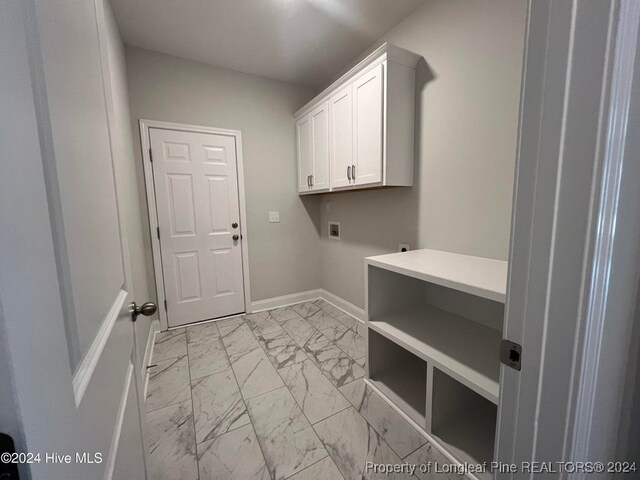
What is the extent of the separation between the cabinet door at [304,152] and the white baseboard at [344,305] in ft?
4.41

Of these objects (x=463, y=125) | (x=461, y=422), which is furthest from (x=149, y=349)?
(x=463, y=125)

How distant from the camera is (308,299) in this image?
11.1ft

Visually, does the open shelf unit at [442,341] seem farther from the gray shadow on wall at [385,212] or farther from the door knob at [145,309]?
the door knob at [145,309]

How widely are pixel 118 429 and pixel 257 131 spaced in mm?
2832

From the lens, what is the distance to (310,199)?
3258mm

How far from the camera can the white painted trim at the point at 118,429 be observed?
49cm

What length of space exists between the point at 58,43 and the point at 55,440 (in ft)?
1.89

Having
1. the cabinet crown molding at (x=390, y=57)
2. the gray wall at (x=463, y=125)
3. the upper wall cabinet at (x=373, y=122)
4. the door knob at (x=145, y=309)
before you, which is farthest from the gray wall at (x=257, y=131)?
the door knob at (x=145, y=309)

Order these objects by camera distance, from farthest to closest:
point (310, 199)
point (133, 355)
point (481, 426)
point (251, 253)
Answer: point (310, 199), point (251, 253), point (481, 426), point (133, 355)

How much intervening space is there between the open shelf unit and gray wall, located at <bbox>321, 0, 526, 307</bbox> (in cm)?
24

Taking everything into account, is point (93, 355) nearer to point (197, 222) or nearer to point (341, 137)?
point (341, 137)

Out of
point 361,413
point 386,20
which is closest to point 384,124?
point 386,20

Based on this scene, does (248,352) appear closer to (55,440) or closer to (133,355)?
(133,355)

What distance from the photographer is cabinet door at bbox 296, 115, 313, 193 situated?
278 cm
